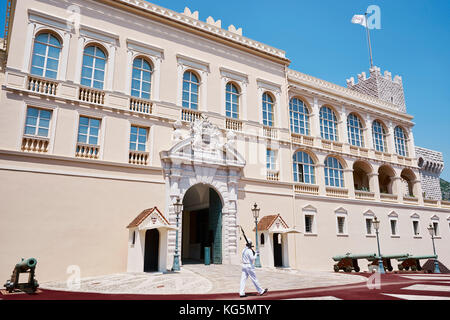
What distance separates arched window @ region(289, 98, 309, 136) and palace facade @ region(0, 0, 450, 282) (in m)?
0.11

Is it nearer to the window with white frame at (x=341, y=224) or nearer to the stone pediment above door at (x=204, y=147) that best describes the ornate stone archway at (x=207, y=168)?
the stone pediment above door at (x=204, y=147)

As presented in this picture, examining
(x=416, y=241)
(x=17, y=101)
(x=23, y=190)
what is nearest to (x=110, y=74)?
(x=17, y=101)

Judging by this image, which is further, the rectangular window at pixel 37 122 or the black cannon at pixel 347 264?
the black cannon at pixel 347 264

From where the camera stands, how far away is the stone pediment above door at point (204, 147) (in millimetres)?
17703

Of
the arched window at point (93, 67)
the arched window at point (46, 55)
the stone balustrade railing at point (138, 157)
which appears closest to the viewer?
the arched window at point (46, 55)

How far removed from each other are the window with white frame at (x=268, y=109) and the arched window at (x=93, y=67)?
1024 centimetres

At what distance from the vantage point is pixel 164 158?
56.9ft

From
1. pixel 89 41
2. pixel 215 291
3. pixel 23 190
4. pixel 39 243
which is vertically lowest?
pixel 215 291

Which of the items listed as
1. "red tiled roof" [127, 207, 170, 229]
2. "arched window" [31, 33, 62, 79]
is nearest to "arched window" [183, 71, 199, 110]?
"arched window" [31, 33, 62, 79]

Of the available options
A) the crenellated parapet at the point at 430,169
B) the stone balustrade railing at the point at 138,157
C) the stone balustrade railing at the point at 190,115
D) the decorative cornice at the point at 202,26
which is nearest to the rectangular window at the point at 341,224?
the decorative cornice at the point at 202,26

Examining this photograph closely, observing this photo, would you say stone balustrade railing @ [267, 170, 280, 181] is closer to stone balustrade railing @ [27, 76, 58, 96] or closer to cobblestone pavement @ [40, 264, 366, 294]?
cobblestone pavement @ [40, 264, 366, 294]

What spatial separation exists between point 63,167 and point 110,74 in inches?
207

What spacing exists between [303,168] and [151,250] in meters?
12.4
